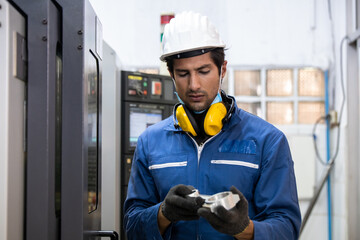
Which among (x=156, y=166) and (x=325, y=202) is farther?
(x=325, y=202)

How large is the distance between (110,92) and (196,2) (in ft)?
4.45

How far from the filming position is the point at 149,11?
3.20 m

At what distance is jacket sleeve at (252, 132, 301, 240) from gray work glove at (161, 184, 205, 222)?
235 millimetres

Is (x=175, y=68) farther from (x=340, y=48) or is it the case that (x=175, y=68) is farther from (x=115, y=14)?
(x=340, y=48)

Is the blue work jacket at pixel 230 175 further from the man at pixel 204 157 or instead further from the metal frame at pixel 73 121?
the metal frame at pixel 73 121

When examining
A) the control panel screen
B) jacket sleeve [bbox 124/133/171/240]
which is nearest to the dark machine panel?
the control panel screen

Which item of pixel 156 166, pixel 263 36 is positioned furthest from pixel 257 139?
pixel 263 36

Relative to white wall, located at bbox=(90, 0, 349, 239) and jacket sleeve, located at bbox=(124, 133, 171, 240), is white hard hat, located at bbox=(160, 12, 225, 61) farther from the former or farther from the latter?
white wall, located at bbox=(90, 0, 349, 239)

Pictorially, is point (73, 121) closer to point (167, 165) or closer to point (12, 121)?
point (12, 121)

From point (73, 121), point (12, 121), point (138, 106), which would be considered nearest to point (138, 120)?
point (138, 106)

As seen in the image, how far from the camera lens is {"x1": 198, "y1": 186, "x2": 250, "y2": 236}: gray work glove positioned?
0.88 m

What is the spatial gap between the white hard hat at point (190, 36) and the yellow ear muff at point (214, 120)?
20cm

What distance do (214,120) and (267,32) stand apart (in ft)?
7.41

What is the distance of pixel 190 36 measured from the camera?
120 centimetres
